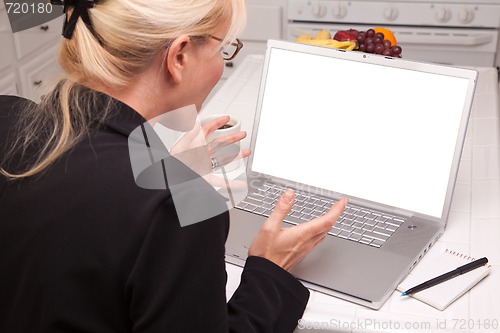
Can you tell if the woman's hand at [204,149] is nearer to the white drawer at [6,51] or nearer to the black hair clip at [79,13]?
the black hair clip at [79,13]

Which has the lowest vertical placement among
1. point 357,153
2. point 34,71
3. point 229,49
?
point 34,71

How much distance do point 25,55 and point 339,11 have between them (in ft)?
4.32

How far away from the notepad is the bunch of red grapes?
0.61m

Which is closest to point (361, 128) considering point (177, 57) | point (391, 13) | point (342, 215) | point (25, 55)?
point (342, 215)

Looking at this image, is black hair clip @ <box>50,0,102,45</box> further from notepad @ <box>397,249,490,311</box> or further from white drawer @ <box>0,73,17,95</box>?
white drawer @ <box>0,73,17,95</box>

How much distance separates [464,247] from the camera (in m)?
1.14

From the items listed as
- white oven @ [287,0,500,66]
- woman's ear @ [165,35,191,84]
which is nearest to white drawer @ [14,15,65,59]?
white oven @ [287,0,500,66]

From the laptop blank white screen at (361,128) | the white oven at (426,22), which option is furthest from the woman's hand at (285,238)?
the white oven at (426,22)

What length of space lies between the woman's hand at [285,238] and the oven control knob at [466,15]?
6.24ft

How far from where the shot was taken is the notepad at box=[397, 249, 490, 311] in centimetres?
99

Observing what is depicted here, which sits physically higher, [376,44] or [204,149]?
[376,44]

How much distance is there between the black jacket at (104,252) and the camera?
2.44 feet

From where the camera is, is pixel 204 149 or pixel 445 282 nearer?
pixel 445 282

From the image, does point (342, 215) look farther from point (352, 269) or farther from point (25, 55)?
point (25, 55)
